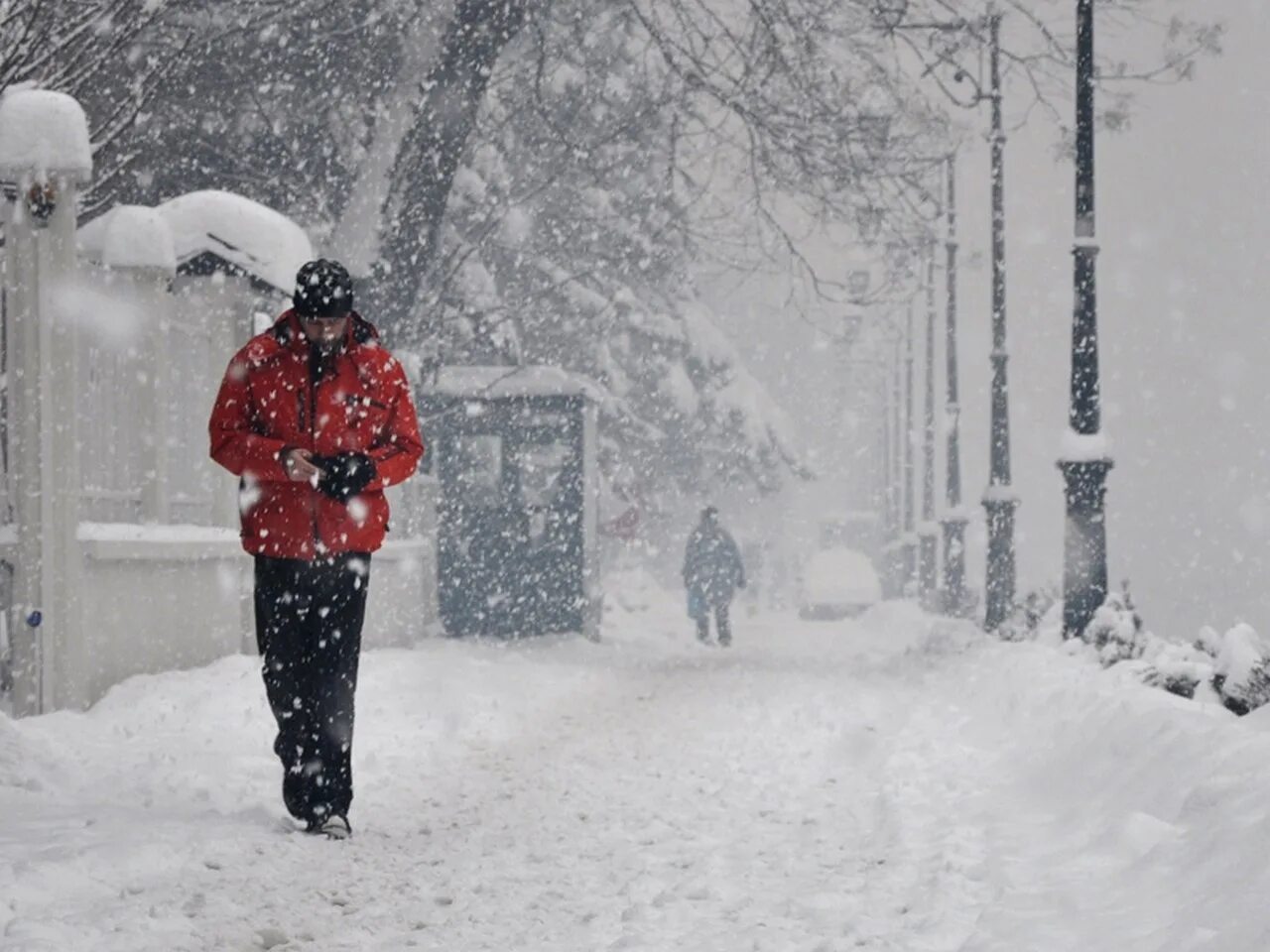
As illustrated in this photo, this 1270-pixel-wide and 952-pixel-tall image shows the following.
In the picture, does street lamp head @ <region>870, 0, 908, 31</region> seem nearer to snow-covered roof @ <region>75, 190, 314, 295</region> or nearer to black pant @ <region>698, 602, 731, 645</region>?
snow-covered roof @ <region>75, 190, 314, 295</region>

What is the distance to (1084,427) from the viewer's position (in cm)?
1284

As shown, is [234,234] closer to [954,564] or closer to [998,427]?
[998,427]

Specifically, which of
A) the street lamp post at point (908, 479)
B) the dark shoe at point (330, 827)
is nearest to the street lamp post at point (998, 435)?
the dark shoe at point (330, 827)

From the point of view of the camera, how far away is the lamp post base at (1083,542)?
12727mm

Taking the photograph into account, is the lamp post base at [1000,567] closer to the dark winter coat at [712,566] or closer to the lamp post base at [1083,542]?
the lamp post base at [1083,542]

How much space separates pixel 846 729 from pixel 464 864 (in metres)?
4.61

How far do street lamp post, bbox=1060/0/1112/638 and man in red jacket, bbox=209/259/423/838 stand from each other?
307 inches

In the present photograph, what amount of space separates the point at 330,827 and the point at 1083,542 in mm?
8141

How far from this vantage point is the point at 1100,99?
15.5 metres

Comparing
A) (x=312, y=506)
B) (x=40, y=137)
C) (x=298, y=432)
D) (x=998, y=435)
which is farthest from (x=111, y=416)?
(x=998, y=435)

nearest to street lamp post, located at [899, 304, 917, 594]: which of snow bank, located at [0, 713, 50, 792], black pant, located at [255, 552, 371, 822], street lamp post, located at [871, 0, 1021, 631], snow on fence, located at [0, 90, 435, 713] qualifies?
street lamp post, located at [871, 0, 1021, 631]

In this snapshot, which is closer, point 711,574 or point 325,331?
point 325,331

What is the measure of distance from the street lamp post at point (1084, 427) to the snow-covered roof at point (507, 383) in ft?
27.8

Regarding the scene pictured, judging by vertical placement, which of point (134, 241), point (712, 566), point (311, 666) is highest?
point (134, 241)
